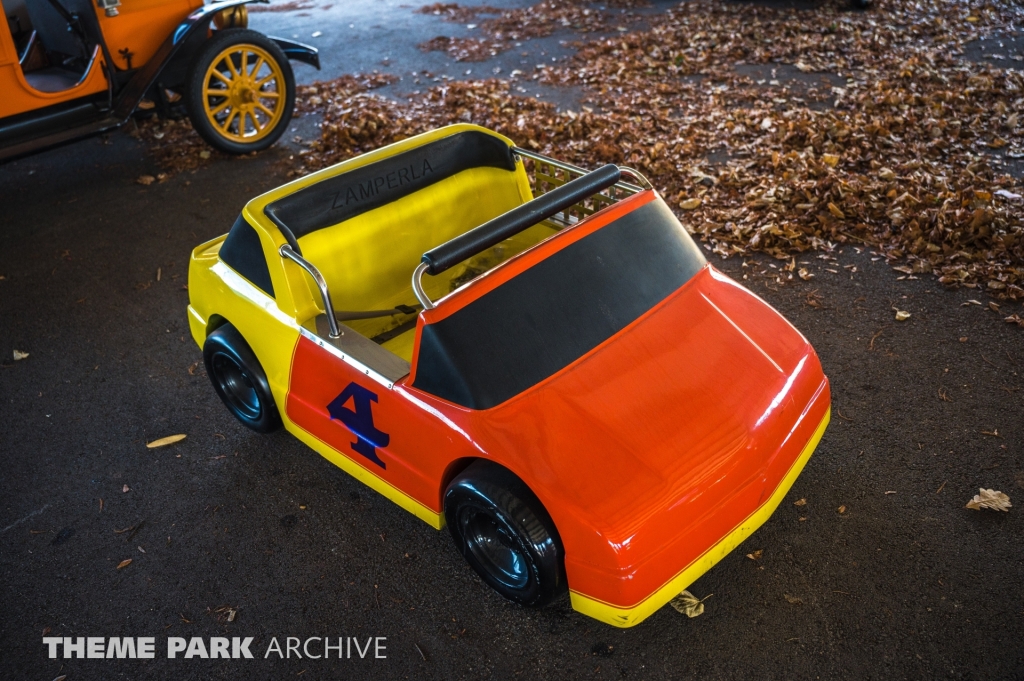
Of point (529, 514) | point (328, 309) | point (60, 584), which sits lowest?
point (60, 584)

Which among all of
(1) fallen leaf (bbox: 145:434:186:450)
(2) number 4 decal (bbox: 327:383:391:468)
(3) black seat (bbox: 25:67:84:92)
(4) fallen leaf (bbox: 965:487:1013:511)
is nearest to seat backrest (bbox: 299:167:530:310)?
(2) number 4 decal (bbox: 327:383:391:468)

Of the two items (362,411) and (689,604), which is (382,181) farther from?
(689,604)

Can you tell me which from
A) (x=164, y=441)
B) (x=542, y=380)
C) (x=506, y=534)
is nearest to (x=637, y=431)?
(x=542, y=380)

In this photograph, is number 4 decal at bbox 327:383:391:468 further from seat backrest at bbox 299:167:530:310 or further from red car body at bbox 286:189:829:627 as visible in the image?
seat backrest at bbox 299:167:530:310

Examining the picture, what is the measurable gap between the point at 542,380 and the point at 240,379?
172cm

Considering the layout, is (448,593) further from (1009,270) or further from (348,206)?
(1009,270)

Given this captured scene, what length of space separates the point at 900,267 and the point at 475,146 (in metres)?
2.72

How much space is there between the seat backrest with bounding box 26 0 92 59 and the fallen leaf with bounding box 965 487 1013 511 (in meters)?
6.65

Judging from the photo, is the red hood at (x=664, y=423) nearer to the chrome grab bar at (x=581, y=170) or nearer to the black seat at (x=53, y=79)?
the chrome grab bar at (x=581, y=170)

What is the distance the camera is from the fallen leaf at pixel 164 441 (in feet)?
12.9

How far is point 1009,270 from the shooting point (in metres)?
4.65

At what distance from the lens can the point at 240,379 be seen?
152 inches

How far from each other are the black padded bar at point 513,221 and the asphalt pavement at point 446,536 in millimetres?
1235

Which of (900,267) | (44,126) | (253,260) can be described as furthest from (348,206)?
(44,126)
